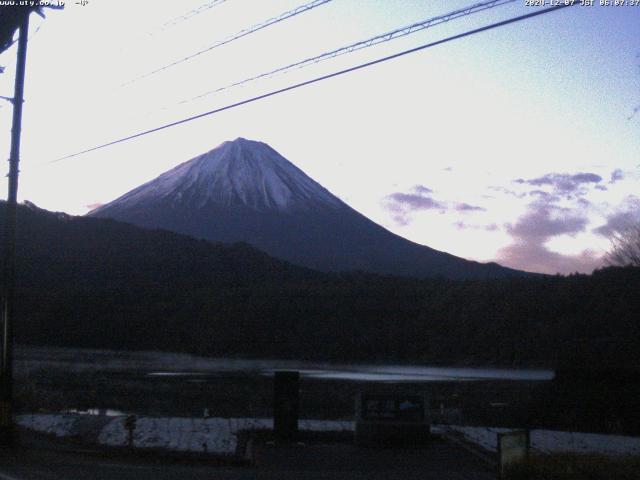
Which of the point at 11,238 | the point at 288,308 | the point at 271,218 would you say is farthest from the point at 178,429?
the point at 271,218

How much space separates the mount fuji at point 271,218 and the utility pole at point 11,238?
78.6 m

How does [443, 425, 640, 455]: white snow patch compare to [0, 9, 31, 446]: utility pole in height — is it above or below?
below

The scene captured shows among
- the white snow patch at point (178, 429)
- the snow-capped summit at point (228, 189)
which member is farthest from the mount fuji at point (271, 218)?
the white snow patch at point (178, 429)

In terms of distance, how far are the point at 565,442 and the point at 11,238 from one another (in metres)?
10.7

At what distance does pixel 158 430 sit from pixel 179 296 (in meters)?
49.9

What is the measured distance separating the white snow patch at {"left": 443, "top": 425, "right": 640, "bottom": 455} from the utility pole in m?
8.31

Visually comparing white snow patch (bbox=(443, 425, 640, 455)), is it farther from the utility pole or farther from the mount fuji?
the mount fuji

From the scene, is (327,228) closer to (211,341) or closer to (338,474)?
(211,341)

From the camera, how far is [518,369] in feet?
152

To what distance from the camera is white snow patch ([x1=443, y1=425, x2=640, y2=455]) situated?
15102 millimetres

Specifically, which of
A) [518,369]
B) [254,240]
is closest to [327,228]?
[254,240]

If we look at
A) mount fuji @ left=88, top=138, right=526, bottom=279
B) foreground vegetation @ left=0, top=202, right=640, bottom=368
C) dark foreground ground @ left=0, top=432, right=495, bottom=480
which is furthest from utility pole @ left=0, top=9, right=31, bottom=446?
mount fuji @ left=88, top=138, right=526, bottom=279

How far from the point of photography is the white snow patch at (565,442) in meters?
15.1

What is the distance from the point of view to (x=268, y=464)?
1406cm
